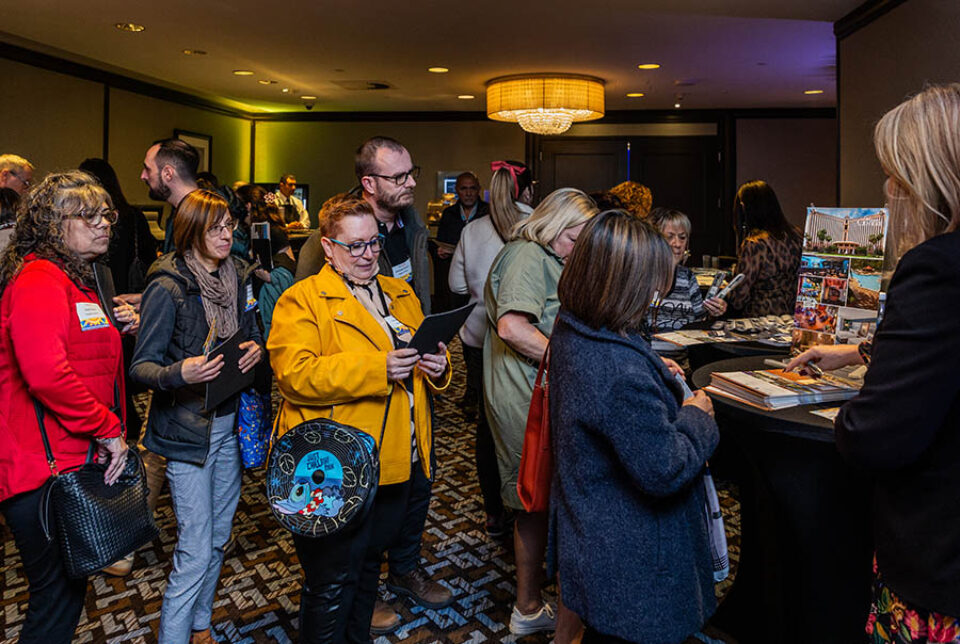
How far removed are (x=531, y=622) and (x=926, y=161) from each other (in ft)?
6.22

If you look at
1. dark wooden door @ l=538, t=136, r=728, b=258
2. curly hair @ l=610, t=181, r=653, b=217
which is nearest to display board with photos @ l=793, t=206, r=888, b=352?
curly hair @ l=610, t=181, r=653, b=217

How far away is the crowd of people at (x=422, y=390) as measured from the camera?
1148 millimetres

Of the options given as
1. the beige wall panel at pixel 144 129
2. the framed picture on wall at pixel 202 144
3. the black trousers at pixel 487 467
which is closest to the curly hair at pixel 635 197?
the black trousers at pixel 487 467

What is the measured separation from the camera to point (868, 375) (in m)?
1.19

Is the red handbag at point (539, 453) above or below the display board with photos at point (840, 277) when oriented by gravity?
below

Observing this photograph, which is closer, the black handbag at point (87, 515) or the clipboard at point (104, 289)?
the black handbag at point (87, 515)

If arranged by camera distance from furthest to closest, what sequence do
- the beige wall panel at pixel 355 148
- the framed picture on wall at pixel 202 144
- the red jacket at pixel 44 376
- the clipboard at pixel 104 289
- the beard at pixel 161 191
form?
the beige wall panel at pixel 355 148 → the framed picture on wall at pixel 202 144 → the beard at pixel 161 191 → the clipboard at pixel 104 289 → the red jacket at pixel 44 376

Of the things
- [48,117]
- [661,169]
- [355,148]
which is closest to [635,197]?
[661,169]

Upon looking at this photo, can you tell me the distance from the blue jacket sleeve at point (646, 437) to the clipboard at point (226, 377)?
3.69 ft

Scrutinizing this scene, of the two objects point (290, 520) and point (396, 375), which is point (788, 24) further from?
point (290, 520)

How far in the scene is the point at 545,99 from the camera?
311 inches

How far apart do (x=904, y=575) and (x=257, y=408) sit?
5.95 ft

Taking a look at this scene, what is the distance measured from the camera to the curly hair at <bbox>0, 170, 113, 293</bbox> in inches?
74.2

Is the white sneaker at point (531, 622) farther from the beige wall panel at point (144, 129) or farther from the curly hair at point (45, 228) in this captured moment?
the beige wall panel at point (144, 129)
